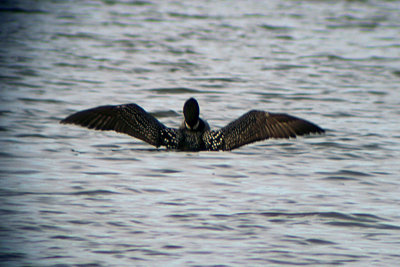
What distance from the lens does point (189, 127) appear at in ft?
28.6

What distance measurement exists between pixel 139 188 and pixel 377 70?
10.1 m

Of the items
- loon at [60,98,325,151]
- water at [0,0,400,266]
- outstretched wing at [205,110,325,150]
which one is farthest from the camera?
loon at [60,98,325,151]

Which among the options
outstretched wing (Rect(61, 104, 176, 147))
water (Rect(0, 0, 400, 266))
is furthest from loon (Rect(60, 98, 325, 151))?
water (Rect(0, 0, 400, 266))

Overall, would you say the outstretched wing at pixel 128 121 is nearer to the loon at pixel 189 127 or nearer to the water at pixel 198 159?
the loon at pixel 189 127

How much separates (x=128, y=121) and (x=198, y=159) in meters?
0.97

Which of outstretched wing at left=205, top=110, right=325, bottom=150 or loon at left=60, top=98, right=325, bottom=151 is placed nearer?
outstretched wing at left=205, top=110, right=325, bottom=150

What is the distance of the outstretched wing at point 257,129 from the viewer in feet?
27.3

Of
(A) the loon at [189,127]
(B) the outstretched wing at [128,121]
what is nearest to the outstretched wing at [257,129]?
(A) the loon at [189,127]

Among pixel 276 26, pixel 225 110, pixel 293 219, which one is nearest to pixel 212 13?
pixel 276 26

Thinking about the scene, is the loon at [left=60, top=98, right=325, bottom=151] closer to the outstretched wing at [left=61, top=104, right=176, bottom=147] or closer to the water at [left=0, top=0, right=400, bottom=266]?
the outstretched wing at [left=61, top=104, right=176, bottom=147]

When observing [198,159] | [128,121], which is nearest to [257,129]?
[198,159]

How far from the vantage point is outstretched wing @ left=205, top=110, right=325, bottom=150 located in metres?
8.34

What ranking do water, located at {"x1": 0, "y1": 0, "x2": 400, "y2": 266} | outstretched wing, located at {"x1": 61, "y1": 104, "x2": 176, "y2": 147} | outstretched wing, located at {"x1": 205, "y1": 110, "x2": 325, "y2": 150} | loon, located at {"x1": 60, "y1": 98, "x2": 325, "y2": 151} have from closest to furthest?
water, located at {"x1": 0, "y1": 0, "x2": 400, "y2": 266} → outstretched wing, located at {"x1": 205, "y1": 110, "x2": 325, "y2": 150} → loon, located at {"x1": 60, "y1": 98, "x2": 325, "y2": 151} → outstretched wing, located at {"x1": 61, "y1": 104, "x2": 176, "y2": 147}

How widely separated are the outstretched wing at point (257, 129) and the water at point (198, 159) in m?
0.25
